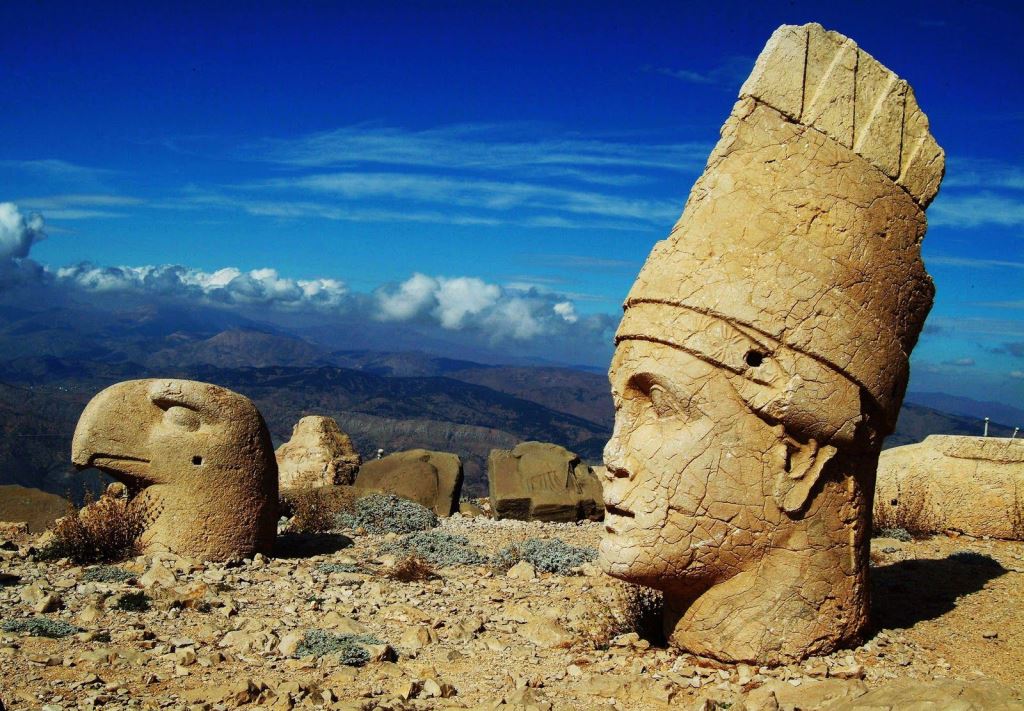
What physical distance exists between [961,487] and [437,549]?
282 inches

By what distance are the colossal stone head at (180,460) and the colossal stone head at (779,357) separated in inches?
200

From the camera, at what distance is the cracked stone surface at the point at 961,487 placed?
37.4ft

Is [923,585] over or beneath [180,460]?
beneath

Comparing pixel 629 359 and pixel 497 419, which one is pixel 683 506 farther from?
pixel 497 419

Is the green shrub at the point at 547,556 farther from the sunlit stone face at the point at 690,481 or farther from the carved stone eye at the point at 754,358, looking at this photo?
the carved stone eye at the point at 754,358

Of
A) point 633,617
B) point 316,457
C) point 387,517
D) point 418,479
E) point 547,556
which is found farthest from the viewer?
point 316,457

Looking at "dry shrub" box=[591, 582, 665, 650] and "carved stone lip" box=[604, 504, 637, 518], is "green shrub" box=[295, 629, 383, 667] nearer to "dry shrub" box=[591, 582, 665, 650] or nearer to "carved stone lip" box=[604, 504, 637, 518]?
"dry shrub" box=[591, 582, 665, 650]

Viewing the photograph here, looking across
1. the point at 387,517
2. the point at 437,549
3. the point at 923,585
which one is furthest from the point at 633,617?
A: the point at 387,517

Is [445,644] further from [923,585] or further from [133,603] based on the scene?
[923,585]

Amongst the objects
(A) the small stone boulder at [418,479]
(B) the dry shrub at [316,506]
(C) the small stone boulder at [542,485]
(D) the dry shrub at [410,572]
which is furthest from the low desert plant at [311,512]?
(C) the small stone boulder at [542,485]

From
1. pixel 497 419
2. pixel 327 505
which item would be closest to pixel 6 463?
pixel 327 505

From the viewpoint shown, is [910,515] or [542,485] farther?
[542,485]

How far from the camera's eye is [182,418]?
974 cm

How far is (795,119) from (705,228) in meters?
0.99
